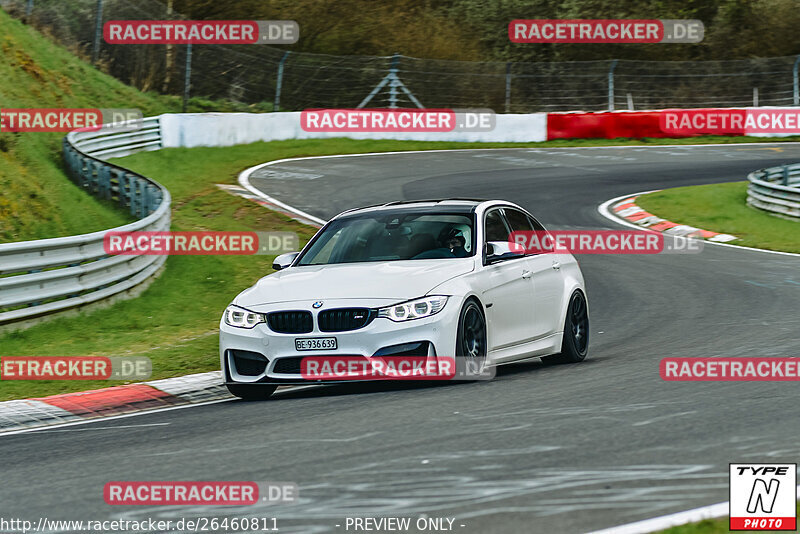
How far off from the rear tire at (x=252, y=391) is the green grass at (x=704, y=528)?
505 cm

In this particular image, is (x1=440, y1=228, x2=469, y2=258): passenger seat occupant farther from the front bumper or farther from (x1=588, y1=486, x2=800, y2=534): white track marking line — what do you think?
(x1=588, y1=486, x2=800, y2=534): white track marking line

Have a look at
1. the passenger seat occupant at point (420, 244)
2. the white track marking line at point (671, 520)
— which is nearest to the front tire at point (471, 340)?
the passenger seat occupant at point (420, 244)

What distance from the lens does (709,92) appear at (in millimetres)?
43562

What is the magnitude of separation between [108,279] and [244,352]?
5913 millimetres

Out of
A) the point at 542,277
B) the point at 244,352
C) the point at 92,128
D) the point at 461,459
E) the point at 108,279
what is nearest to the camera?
the point at 461,459

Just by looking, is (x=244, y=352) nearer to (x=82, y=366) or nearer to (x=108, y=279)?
(x=82, y=366)

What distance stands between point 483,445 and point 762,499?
2028 mm

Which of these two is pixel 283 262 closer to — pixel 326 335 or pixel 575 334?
pixel 326 335

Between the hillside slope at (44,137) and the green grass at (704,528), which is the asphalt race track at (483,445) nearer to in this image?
the green grass at (704,528)

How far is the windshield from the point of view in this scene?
1010 cm

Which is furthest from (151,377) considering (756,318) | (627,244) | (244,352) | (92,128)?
(92,128)

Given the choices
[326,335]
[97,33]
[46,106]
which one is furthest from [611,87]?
[326,335]

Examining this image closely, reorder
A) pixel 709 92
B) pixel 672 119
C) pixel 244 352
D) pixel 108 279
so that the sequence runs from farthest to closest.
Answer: pixel 709 92 < pixel 672 119 < pixel 108 279 < pixel 244 352

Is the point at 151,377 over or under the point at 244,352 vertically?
under
